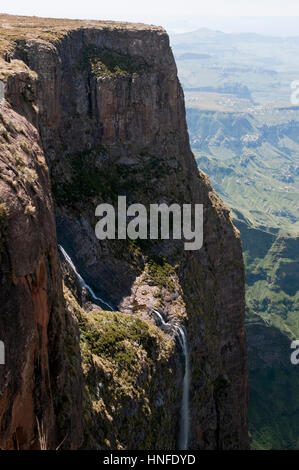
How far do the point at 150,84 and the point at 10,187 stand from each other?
77.5 metres

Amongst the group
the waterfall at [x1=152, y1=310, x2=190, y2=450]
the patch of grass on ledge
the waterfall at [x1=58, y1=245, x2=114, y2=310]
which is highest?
the patch of grass on ledge

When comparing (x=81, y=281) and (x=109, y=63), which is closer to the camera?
(x=81, y=281)

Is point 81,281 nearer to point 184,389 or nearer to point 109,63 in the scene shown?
point 184,389

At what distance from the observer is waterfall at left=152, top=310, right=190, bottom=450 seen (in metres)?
83.8

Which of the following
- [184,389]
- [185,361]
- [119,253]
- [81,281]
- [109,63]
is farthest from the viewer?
[109,63]

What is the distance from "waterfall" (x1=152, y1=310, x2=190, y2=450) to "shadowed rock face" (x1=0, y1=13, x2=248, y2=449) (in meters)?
1.96

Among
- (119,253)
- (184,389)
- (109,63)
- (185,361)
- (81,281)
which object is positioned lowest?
(184,389)

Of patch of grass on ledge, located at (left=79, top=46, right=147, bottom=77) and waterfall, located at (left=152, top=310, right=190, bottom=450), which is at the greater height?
patch of grass on ledge, located at (left=79, top=46, right=147, bottom=77)

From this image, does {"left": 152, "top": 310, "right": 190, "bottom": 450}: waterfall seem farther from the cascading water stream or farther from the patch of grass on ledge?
the patch of grass on ledge

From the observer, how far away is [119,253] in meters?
90.2

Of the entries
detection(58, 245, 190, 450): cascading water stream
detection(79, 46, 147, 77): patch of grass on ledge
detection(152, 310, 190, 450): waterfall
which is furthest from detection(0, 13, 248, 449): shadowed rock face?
detection(152, 310, 190, 450): waterfall

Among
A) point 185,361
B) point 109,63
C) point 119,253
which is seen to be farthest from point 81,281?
point 109,63

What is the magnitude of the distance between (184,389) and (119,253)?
82.8ft

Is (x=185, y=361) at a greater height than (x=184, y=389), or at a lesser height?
greater
